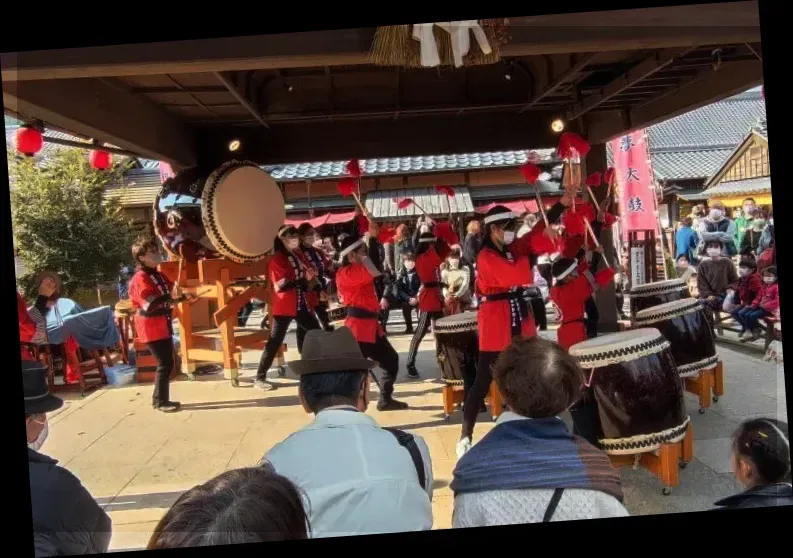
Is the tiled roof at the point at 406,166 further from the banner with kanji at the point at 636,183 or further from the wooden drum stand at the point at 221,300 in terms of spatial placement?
the wooden drum stand at the point at 221,300

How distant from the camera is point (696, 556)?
184 centimetres

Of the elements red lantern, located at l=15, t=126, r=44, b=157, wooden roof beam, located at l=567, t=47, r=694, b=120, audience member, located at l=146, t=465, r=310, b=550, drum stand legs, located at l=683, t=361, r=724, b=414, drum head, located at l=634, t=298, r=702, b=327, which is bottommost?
drum stand legs, located at l=683, t=361, r=724, b=414

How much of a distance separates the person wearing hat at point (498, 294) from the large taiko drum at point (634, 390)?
643mm

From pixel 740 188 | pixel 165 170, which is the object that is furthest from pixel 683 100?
pixel 165 170

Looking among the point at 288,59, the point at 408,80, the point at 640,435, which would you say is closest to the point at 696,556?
the point at 640,435

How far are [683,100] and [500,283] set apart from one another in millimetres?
1896

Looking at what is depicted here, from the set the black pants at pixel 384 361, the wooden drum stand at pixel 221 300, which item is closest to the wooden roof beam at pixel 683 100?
the black pants at pixel 384 361

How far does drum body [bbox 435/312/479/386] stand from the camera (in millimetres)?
3471

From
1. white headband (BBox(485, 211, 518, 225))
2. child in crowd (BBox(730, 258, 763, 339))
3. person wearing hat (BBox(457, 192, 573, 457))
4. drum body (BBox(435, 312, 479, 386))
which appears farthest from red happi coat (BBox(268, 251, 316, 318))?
child in crowd (BBox(730, 258, 763, 339))

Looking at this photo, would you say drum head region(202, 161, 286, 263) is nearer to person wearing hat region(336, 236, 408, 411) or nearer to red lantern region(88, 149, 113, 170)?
red lantern region(88, 149, 113, 170)

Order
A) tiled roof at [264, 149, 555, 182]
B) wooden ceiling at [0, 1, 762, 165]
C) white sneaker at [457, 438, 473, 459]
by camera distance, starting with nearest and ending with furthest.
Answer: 1. wooden ceiling at [0, 1, 762, 165]
2. white sneaker at [457, 438, 473, 459]
3. tiled roof at [264, 149, 555, 182]

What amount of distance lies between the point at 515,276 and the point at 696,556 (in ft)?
5.17

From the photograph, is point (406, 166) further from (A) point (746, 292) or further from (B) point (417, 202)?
(A) point (746, 292)

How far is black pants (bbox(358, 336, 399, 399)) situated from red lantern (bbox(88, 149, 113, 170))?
198cm
